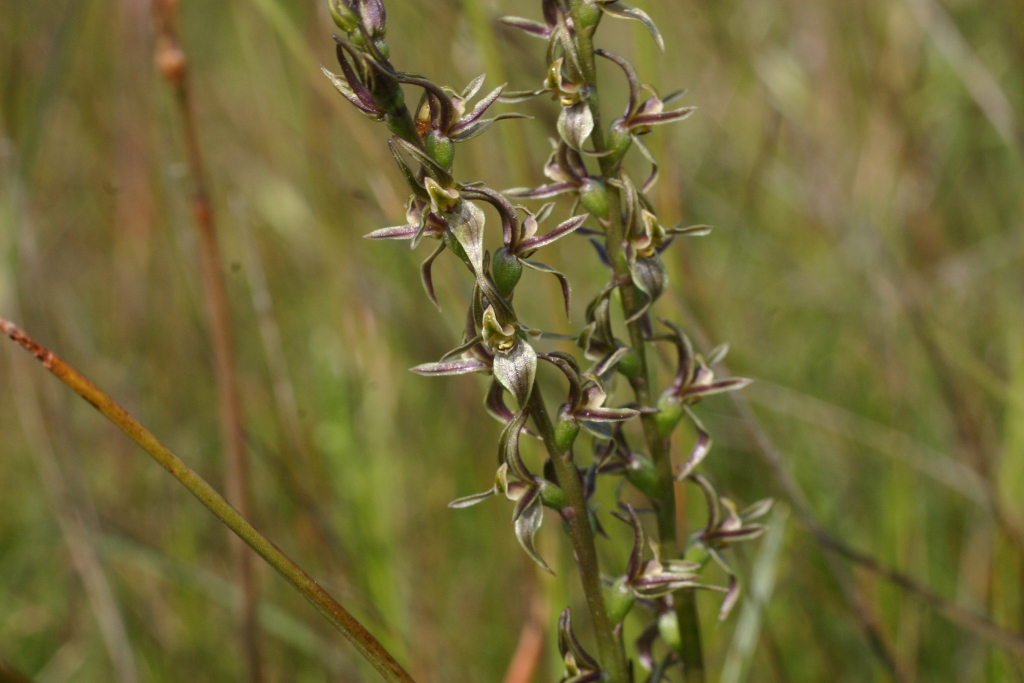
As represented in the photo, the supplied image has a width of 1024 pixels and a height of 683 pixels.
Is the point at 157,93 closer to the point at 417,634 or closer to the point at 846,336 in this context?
the point at 417,634

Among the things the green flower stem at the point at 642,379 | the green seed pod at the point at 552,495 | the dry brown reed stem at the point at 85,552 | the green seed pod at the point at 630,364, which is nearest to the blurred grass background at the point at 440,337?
the dry brown reed stem at the point at 85,552

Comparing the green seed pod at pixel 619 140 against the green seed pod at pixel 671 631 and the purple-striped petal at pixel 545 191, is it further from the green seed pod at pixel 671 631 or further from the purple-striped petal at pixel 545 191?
the green seed pod at pixel 671 631

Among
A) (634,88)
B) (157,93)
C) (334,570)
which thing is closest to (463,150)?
(157,93)

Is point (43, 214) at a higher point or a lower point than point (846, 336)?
higher

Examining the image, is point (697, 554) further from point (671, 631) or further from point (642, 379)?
point (642, 379)

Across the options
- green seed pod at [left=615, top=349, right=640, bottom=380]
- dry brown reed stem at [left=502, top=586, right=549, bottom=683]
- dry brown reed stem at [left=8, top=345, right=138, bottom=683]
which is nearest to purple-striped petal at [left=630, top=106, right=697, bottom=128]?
green seed pod at [left=615, top=349, right=640, bottom=380]
